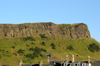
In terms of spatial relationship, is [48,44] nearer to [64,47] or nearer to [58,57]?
[64,47]

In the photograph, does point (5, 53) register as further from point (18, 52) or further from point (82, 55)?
point (82, 55)

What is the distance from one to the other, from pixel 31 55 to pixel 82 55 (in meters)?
36.7

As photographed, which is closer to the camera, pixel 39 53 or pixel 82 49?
pixel 39 53

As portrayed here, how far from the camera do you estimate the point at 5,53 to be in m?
164

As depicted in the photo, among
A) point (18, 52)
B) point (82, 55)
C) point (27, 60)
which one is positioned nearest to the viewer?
point (27, 60)

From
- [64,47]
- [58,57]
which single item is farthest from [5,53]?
[64,47]

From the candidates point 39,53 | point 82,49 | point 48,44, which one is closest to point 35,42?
point 48,44

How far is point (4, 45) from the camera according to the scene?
179500mm

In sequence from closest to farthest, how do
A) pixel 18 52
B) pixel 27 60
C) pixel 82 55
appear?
pixel 27 60, pixel 18 52, pixel 82 55

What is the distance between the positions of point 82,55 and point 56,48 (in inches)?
714

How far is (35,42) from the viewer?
7510 inches

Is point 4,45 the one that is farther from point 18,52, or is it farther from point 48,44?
point 48,44

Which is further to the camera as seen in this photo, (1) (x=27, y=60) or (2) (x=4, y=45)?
(2) (x=4, y=45)

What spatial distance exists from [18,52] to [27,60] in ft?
43.6
